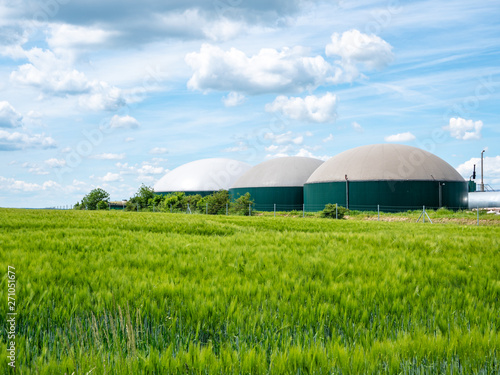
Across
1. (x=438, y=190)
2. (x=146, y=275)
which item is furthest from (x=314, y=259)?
(x=438, y=190)

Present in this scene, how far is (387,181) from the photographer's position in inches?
1549

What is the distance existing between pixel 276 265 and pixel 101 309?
8.73 feet

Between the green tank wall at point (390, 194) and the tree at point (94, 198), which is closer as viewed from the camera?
the green tank wall at point (390, 194)

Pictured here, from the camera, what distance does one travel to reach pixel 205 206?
137 ft

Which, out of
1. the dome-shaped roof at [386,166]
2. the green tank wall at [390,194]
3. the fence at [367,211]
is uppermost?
the dome-shaped roof at [386,166]

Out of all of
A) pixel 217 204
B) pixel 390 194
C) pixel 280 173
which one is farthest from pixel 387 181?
pixel 217 204

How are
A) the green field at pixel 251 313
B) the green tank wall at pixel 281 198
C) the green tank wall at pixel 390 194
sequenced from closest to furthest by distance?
the green field at pixel 251 313 < the green tank wall at pixel 390 194 < the green tank wall at pixel 281 198

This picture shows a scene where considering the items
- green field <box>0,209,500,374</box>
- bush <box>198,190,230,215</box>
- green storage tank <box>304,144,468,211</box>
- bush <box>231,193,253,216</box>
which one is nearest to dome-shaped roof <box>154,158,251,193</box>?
bush <box>198,190,230,215</box>

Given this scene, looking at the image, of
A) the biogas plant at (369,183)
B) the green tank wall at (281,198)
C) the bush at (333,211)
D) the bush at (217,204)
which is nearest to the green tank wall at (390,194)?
the biogas plant at (369,183)

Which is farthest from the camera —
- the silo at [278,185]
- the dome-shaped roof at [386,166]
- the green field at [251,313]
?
the silo at [278,185]

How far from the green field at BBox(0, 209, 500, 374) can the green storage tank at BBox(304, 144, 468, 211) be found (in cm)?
3371

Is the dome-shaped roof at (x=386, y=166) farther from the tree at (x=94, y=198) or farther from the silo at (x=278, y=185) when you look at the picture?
the tree at (x=94, y=198)

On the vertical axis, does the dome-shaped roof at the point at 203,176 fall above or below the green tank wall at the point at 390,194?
above

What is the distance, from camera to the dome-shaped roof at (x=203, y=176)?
2596 inches
